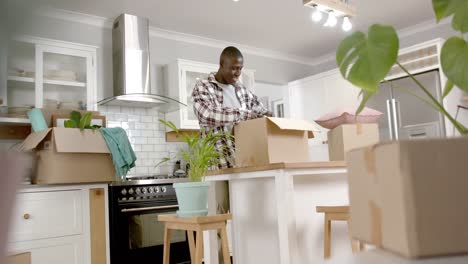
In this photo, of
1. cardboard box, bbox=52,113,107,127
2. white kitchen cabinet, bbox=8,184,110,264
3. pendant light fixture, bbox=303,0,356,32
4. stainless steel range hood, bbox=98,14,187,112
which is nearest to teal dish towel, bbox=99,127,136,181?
white kitchen cabinet, bbox=8,184,110,264

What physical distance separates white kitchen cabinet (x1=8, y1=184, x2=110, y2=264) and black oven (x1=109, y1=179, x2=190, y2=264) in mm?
76

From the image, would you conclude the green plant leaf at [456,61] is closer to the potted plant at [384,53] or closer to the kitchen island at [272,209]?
the potted plant at [384,53]

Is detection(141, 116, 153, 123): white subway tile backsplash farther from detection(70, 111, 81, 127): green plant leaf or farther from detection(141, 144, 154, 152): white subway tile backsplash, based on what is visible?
detection(70, 111, 81, 127): green plant leaf

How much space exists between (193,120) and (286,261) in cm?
Result: 284

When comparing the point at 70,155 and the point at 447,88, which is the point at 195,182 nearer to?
the point at 447,88

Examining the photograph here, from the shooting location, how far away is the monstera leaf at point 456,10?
0.59m

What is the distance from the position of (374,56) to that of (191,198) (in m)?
1.42

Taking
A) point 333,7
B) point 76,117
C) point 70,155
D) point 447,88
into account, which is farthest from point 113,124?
point 447,88

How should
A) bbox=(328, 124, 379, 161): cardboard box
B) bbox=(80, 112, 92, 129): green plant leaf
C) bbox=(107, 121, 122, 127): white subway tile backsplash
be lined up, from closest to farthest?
1. bbox=(328, 124, 379, 161): cardboard box
2. bbox=(80, 112, 92, 129): green plant leaf
3. bbox=(107, 121, 122, 127): white subway tile backsplash

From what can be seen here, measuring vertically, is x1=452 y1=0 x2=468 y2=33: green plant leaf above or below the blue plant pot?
above

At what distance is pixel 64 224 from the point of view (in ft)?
10.3

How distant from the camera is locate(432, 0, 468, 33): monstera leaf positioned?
1.95ft

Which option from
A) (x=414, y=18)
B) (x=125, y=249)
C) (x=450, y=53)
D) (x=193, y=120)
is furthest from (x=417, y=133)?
(x=450, y=53)

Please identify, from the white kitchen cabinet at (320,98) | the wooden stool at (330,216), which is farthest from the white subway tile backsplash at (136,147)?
the wooden stool at (330,216)
